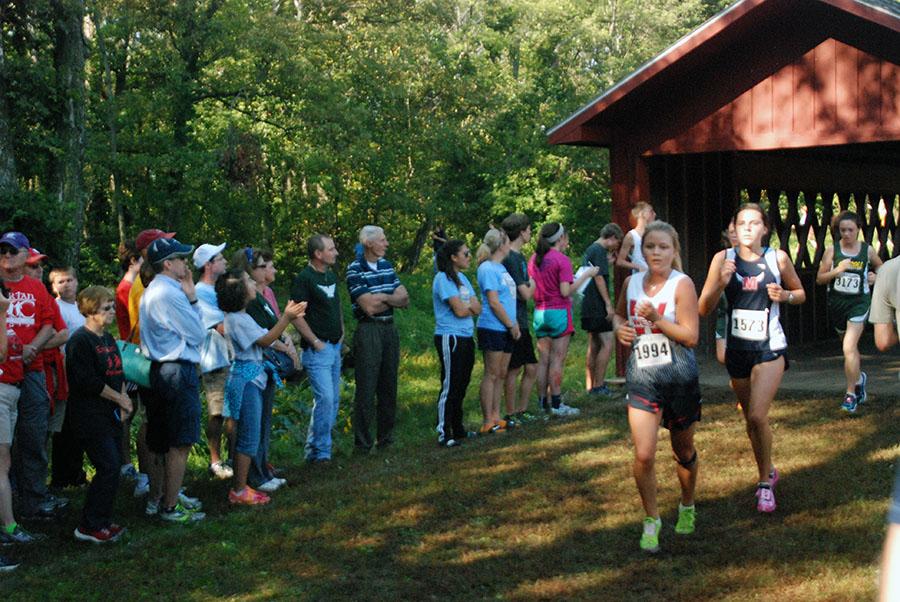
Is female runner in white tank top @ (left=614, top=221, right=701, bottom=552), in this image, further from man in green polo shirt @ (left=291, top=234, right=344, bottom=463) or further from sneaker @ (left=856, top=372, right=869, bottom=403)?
sneaker @ (left=856, top=372, right=869, bottom=403)

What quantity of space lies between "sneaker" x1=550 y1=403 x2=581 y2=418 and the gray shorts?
560cm

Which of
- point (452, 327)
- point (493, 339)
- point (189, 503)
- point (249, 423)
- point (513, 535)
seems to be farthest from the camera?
point (493, 339)

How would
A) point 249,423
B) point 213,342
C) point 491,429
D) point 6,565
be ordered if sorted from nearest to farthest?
point 6,565
point 249,423
point 213,342
point 491,429

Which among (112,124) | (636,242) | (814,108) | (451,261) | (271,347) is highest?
(112,124)

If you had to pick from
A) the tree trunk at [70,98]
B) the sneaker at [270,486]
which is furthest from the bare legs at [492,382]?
the tree trunk at [70,98]

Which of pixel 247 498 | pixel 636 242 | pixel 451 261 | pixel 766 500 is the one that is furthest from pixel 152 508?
pixel 636 242

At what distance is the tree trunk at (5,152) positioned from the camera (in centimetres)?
1533

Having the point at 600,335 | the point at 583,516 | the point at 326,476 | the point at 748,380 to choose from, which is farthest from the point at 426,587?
the point at 600,335

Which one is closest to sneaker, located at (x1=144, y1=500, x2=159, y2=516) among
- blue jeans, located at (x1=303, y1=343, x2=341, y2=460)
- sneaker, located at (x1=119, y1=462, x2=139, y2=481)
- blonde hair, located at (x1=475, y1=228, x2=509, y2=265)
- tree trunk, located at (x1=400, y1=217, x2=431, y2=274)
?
sneaker, located at (x1=119, y1=462, x2=139, y2=481)

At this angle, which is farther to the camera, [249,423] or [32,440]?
[249,423]

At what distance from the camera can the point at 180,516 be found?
8109mm

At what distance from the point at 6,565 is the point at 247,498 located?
1.91m

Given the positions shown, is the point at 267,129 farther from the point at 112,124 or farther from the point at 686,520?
the point at 686,520

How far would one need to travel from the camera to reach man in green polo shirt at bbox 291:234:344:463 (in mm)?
9945
